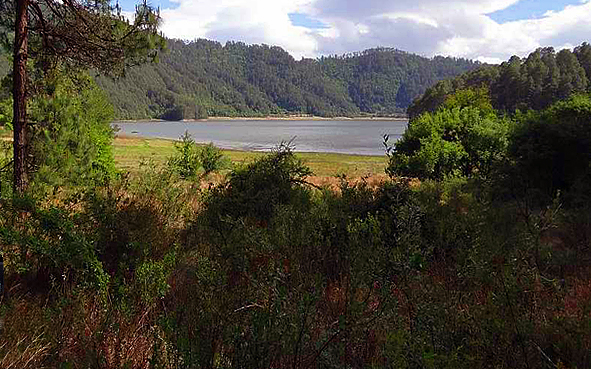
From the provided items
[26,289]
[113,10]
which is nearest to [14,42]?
[113,10]

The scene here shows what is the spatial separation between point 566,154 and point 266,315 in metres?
11.8

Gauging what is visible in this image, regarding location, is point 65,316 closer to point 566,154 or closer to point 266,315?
point 266,315

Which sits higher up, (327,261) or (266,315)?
(266,315)

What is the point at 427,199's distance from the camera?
24.9ft

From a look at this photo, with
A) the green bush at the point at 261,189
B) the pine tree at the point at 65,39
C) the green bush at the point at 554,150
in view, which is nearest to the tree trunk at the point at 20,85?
the pine tree at the point at 65,39

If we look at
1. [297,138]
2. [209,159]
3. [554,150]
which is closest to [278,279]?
[554,150]

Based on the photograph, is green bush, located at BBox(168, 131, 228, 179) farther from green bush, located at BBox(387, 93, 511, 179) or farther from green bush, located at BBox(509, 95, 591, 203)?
green bush, located at BBox(509, 95, 591, 203)

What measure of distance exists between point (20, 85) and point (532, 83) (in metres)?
86.3

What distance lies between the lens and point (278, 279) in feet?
10.6

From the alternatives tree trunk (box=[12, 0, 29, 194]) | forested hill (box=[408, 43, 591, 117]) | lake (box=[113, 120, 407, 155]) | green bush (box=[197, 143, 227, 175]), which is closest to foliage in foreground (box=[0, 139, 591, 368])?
tree trunk (box=[12, 0, 29, 194])

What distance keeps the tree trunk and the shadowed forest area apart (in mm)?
558

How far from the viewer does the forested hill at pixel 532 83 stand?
80.2m

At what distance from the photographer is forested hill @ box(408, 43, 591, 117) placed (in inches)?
3159

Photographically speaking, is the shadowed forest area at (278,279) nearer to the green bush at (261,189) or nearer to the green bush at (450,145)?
the green bush at (261,189)
